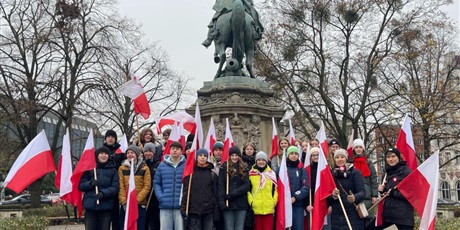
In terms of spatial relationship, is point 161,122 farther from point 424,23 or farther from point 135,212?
point 424,23

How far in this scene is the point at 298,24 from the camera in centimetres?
2581

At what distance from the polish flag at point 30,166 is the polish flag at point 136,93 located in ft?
6.36

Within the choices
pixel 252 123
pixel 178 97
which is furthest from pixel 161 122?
pixel 178 97

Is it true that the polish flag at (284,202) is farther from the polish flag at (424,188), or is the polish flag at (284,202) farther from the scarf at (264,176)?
the polish flag at (424,188)

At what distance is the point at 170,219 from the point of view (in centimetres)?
743

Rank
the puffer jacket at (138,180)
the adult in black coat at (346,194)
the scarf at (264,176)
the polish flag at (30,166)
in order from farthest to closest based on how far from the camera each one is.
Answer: the polish flag at (30,166), the puffer jacket at (138,180), the scarf at (264,176), the adult in black coat at (346,194)

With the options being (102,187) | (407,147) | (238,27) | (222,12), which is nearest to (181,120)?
(238,27)

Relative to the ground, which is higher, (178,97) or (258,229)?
(178,97)

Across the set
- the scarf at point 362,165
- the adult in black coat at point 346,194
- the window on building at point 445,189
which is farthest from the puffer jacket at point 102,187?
the window on building at point 445,189

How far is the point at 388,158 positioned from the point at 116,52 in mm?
18018

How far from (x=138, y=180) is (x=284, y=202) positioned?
7.45ft

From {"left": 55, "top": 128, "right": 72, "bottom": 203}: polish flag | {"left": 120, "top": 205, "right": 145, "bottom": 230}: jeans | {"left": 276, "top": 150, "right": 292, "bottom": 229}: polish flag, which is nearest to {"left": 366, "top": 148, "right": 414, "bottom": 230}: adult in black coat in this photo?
{"left": 276, "top": 150, "right": 292, "bottom": 229}: polish flag

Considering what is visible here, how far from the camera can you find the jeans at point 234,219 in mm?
7301

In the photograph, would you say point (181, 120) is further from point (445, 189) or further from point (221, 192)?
point (445, 189)
